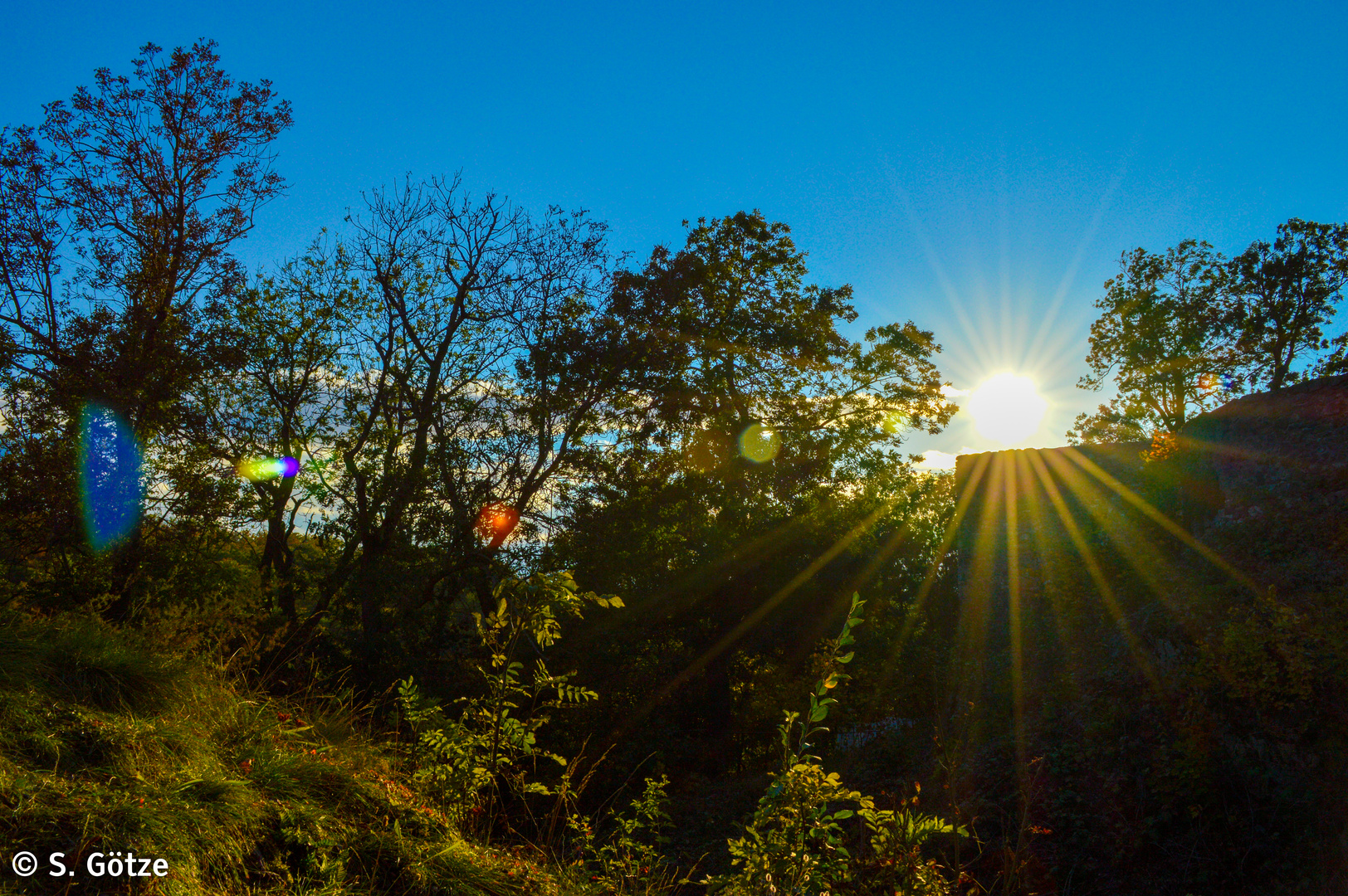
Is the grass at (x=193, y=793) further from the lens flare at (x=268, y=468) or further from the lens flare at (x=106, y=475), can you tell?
the lens flare at (x=268, y=468)

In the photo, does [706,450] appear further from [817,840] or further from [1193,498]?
[817,840]

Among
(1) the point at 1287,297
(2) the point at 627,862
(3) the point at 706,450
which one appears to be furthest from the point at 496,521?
(1) the point at 1287,297

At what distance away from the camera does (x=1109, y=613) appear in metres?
9.48

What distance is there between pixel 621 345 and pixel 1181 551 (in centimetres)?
924

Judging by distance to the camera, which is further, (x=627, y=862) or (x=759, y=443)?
(x=759, y=443)

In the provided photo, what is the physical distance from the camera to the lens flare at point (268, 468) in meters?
11.5

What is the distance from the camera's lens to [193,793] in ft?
9.34

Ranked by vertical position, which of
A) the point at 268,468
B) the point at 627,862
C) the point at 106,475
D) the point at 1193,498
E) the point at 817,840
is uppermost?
the point at 268,468

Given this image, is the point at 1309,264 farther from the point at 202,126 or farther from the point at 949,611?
the point at 202,126

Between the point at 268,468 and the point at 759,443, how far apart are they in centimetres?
1000

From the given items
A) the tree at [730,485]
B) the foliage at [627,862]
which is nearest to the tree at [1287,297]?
the tree at [730,485]

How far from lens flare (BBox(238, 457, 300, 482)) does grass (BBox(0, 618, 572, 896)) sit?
8.16 m

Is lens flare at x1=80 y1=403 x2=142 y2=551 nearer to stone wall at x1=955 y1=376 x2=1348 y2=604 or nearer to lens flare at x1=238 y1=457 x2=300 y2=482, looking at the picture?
lens flare at x1=238 y1=457 x2=300 y2=482

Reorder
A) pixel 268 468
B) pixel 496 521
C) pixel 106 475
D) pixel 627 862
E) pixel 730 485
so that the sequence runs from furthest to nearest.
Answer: pixel 730 485
pixel 496 521
pixel 268 468
pixel 106 475
pixel 627 862
